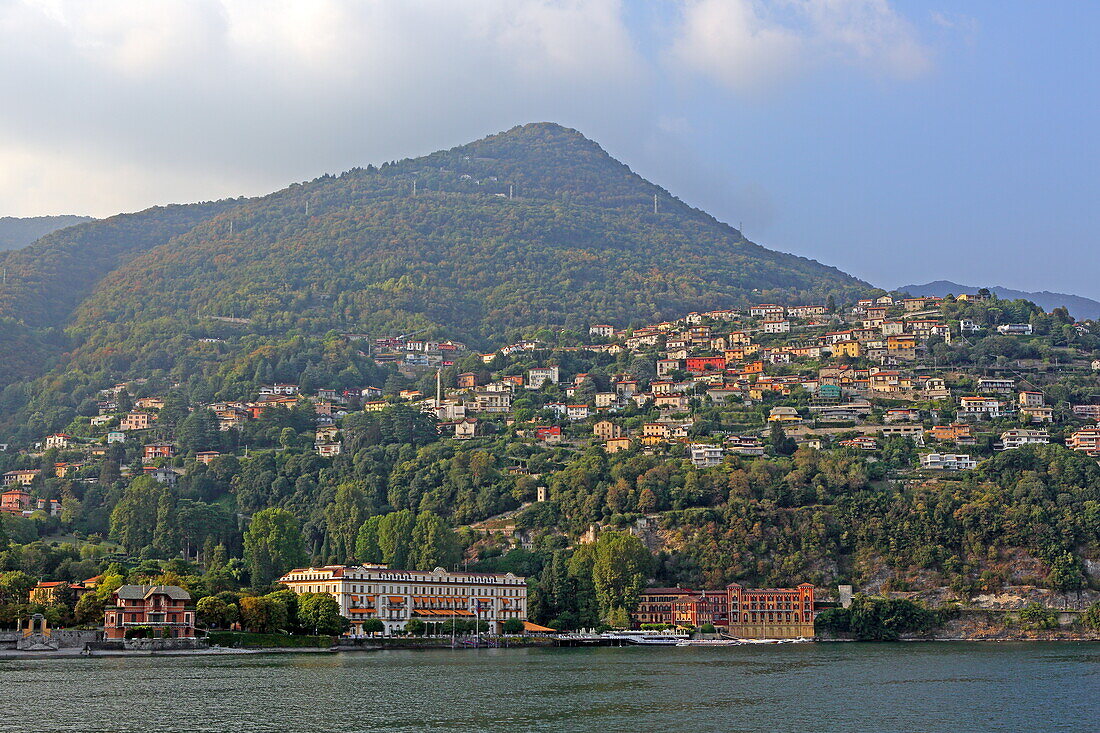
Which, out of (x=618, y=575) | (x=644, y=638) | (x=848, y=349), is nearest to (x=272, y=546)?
(x=618, y=575)

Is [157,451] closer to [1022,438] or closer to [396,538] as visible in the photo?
[396,538]

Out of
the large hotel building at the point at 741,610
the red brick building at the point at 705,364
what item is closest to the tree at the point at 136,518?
the large hotel building at the point at 741,610

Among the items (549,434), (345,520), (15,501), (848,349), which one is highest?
(848,349)

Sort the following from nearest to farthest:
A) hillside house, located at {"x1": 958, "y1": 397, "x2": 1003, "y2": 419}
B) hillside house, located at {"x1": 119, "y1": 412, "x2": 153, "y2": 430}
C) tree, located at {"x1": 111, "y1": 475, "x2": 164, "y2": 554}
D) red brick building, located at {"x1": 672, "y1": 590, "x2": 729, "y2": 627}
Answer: red brick building, located at {"x1": 672, "y1": 590, "x2": 729, "y2": 627} < tree, located at {"x1": 111, "y1": 475, "x2": 164, "y2": 554} < hillside house, located at {"x1": 958, "y1": 397, "x2": 1003, "y2": 419} < hillside house, located at {"x1": 119, "y1": 412, "x2": 153, "y2": 430}

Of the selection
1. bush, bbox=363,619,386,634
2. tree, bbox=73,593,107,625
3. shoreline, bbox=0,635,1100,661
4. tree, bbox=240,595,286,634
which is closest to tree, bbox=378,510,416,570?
bush, bbox=363,619,386,634

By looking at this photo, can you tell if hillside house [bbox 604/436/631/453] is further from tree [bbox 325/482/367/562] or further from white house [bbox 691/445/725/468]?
tree [bbox 325/482/367/562]

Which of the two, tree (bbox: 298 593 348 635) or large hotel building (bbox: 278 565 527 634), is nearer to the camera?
tree (bbox: 298 593 348 635)

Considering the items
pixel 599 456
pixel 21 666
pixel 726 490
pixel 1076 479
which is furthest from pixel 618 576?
pixel 21 666
